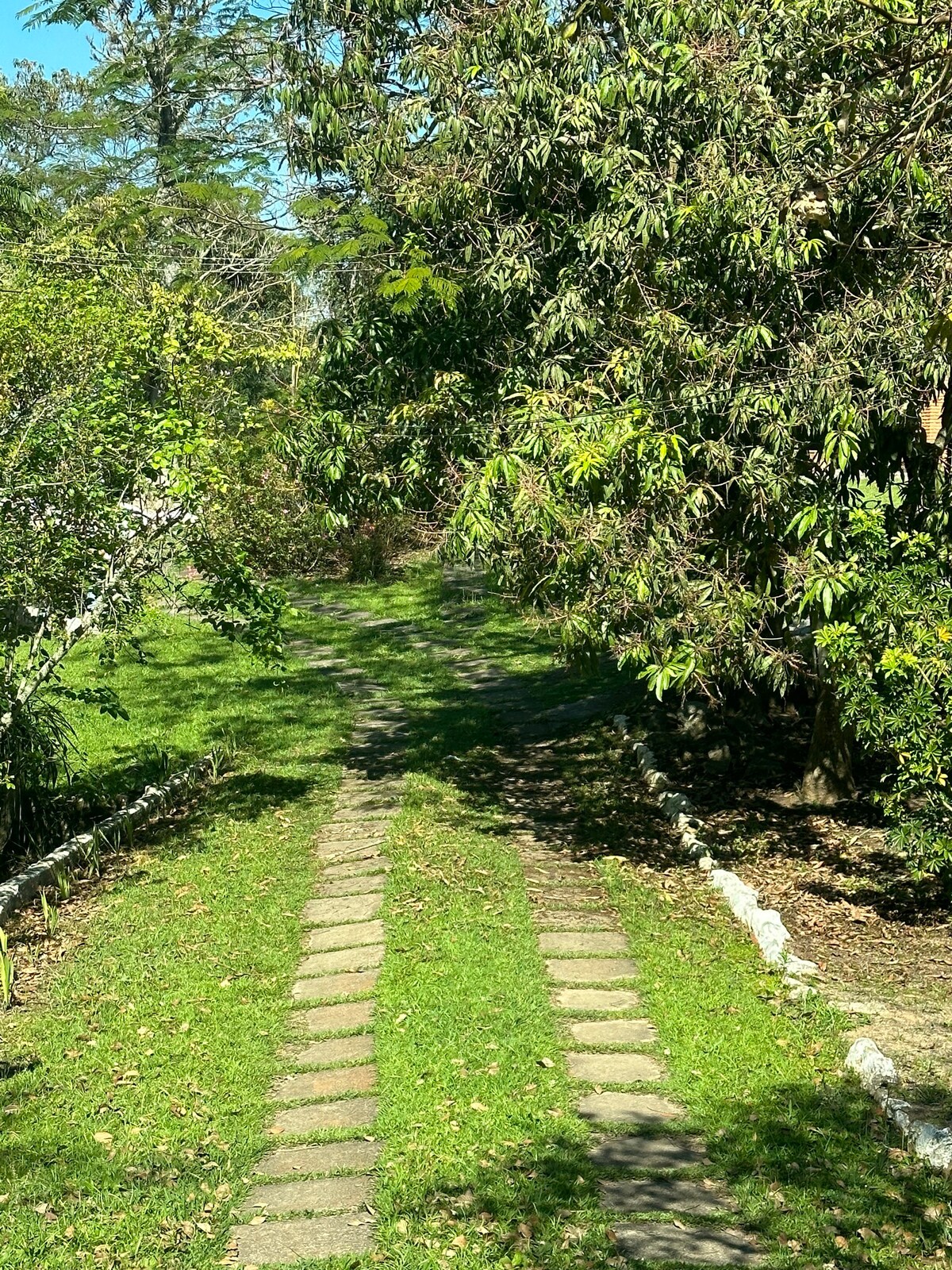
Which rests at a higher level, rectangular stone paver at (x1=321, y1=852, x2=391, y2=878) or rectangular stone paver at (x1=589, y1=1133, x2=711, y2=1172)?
rectangular stone paver at (x1=321, y1=852, x2=391, y2=878)

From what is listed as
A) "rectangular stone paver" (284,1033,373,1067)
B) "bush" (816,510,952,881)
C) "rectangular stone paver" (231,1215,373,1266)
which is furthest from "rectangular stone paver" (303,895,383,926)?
"rectangular stone paver" (231,1215,373,1266)

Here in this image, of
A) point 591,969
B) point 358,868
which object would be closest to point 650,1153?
point 591,969

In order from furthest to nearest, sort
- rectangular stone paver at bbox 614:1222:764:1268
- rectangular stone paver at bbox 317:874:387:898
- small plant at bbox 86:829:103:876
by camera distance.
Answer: small plant at bbox 86:829:103:876 < rectangular stone paver at bbox 317:874:387:898 < rectangular stone paver at bbox 614:1222:764:1268

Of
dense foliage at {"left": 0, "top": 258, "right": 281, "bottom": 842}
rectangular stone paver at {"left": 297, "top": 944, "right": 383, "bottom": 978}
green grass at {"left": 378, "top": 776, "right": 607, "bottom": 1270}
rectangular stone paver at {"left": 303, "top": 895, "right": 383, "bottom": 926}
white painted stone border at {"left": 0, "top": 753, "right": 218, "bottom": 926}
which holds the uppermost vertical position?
dense foliage at {"left": 0, "top": 258, "right": 281, "bottom": 842}

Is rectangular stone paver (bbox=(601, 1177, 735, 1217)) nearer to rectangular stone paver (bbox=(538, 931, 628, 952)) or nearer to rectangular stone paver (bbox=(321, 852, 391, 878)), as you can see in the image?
rectangular stone paver (bbox=(538, 931, 628, 952))

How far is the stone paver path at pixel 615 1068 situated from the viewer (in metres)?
4.50

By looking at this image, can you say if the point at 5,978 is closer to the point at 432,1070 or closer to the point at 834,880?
the point at 432,1070

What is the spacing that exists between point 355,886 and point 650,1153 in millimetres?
3744

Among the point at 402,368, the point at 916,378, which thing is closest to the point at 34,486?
the point at 402,368

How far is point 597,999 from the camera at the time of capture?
21.5 ft

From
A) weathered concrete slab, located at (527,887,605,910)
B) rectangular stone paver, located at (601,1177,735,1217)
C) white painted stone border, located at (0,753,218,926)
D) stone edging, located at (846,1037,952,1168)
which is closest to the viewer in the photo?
rectangular stone paver, located at (601,1177,735,1217)

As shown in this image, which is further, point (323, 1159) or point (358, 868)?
point (358, 868)

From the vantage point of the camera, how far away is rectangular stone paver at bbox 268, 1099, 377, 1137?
533 centimetres

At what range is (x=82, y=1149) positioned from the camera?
5199mm
